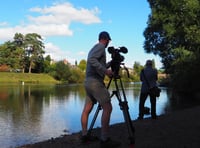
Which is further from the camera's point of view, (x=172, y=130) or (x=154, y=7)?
(x=154, y=7)

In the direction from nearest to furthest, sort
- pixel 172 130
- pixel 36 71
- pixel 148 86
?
pixel 172 130 < pixel 148 86 < pixel 36 71

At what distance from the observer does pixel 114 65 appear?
7.38 m

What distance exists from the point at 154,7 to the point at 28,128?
77.4ft

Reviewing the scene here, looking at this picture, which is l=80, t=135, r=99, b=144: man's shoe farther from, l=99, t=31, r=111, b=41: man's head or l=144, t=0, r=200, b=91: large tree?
l=144, t=0, r=200, b=91: large tree

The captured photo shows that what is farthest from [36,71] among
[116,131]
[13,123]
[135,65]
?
[116,131]

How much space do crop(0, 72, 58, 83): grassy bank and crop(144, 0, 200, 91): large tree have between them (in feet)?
239

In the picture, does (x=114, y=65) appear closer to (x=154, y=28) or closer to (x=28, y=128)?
(x=28, y=128)

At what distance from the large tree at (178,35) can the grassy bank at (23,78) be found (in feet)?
239

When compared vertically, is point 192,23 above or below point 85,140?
above

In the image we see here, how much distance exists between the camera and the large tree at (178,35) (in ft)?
105

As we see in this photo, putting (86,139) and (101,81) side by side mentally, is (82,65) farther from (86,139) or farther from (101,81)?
(101,81)

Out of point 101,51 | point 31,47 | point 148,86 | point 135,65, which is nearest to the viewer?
point 101,51

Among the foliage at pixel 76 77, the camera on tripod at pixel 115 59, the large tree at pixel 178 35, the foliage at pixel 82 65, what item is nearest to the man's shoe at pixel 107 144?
the camera on tripod at pixel 115 59

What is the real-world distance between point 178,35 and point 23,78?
82465mm
